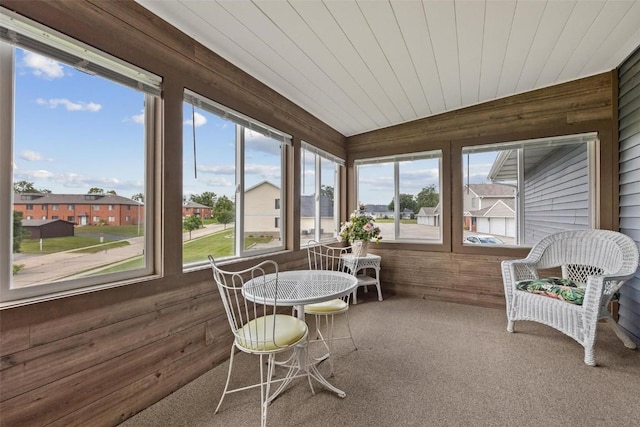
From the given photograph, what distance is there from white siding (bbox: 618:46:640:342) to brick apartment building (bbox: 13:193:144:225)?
165 inches

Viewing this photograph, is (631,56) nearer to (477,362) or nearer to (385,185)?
(385,185)

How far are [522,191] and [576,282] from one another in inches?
48.8

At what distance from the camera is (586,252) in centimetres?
287

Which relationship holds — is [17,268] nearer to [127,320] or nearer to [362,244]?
[127,320]

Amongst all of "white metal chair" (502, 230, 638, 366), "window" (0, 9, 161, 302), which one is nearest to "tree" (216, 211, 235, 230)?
"window" (0, 9, 161, 302)

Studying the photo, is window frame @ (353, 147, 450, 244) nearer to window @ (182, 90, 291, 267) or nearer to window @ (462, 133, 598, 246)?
window @ (462, 133, 598, 246)

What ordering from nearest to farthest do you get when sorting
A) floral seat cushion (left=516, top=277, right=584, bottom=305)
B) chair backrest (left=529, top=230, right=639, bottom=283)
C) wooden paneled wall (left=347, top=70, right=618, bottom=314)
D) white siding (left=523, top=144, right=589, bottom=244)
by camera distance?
floral seat cushion (left=516, top=277, right=584, bottom=305)
chair backrest (left=529, top=230, right=639, bottom=283)
wooden paneled wall (left=347, top=70, right=618, bottom=314)
white siding (left=523, top=144, right=589, bottom=244)

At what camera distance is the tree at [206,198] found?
2211mm

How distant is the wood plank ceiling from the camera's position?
1880 mm

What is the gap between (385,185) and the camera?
14.4 feet

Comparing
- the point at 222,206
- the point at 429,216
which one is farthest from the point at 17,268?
the point at 429,216

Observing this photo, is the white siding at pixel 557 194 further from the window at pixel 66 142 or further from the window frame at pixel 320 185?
the window at pixel 66 142

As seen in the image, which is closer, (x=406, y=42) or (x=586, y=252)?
(x=406, y=42)

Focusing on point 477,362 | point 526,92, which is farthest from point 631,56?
point 477,362
